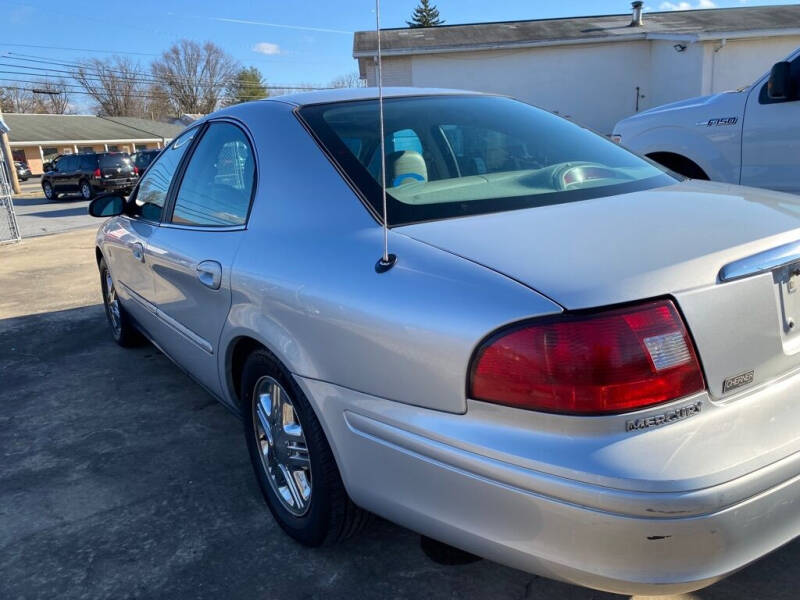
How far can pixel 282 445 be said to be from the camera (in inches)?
96.6

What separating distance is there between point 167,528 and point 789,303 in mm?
2393

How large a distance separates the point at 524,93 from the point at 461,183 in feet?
57.1

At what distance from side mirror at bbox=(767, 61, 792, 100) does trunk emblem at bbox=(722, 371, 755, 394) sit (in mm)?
4111

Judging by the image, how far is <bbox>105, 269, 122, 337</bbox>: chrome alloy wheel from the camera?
4.90 meters

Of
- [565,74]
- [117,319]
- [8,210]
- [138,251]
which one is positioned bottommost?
[117,319]

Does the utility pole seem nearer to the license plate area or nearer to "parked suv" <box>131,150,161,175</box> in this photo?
"parked suv" <box>131,150,161,175</box>

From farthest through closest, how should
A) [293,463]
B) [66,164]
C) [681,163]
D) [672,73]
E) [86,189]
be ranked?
[66,164] < [86,189] < [672,73] < [681,163] < [293,463]

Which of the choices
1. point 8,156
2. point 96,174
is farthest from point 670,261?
point 8,156

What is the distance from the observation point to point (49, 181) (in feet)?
80.1

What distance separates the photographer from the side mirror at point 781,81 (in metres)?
4.71

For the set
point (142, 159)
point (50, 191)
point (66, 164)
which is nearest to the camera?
point (66, 164)

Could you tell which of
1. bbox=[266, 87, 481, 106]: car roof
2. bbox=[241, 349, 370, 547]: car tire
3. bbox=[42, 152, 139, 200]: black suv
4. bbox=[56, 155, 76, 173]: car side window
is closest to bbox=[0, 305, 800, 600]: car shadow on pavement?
bbox=[241, 349, 370, 547]: car tire

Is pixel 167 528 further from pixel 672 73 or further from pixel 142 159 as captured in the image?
pixel 142 159

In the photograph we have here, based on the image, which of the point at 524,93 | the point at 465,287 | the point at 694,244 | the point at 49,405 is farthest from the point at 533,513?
the point at 524,93
